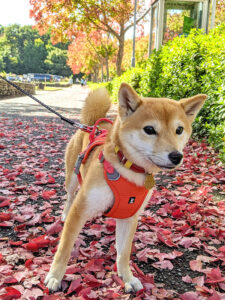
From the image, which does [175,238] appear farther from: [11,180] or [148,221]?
[11,180]

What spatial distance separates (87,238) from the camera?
130 inches

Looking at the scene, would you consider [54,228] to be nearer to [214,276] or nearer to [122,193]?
[122,193]

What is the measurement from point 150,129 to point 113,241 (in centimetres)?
163

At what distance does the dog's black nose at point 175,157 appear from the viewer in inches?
81.0

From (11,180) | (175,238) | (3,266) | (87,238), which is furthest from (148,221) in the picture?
(11,180)

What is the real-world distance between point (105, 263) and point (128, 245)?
0.43 metres

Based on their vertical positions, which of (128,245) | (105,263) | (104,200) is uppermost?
(104,200)

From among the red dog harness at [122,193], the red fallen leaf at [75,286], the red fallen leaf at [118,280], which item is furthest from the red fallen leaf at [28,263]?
the red dog harness at [122,193]

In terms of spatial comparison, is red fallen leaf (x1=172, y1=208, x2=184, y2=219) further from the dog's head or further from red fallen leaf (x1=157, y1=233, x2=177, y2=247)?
the dog's head

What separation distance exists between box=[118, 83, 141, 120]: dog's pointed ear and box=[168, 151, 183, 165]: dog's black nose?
0.50m

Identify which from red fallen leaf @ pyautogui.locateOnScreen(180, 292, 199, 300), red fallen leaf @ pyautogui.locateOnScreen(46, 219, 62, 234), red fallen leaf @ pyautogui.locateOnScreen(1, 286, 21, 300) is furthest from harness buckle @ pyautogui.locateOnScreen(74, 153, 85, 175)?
red fallen leaf @ pyautogui.locateOnScreen(180, 292, 199, 300)

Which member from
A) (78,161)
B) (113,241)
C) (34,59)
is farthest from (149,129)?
(34,59)

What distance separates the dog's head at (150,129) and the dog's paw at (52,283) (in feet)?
4.01

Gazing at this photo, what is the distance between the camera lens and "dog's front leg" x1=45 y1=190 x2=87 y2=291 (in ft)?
7.70
